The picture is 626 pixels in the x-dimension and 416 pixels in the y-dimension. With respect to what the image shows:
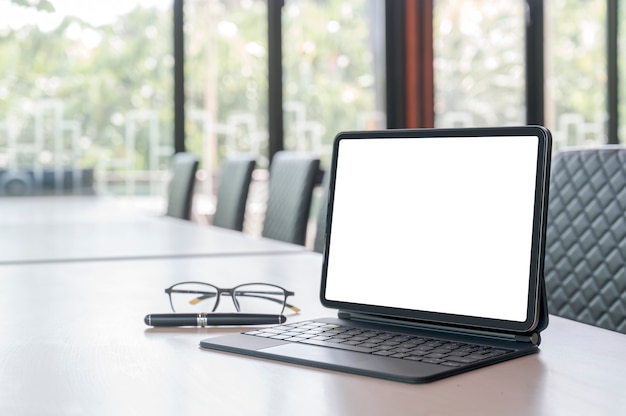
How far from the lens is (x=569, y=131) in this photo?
4.47m

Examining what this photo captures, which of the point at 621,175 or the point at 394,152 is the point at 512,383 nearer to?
the point at 394,152

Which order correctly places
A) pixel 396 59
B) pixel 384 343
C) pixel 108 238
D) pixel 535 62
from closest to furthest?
pixel 384 343 → pixel 108 238 → pixel 535 62 → pixel 396 59

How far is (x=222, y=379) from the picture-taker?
2.60 feet

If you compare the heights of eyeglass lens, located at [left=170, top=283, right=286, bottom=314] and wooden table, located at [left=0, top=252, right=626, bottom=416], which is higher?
eyeglass lens, located at [left=170, top=283, right=286, bottom=314]

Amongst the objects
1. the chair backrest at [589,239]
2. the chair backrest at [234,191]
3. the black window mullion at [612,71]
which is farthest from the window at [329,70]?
the chair backrest at [589,239]

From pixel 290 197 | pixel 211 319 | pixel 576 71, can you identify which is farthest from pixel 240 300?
pixel 576 71

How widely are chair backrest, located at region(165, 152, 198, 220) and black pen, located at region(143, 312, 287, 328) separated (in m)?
2.84

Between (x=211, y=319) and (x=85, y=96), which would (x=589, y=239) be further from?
(x=85, y=96)

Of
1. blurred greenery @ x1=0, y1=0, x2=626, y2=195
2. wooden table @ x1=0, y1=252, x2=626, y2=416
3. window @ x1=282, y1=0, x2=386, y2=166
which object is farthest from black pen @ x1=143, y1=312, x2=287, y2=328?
window @ x1=282, y1=0, x2=386, y2=166

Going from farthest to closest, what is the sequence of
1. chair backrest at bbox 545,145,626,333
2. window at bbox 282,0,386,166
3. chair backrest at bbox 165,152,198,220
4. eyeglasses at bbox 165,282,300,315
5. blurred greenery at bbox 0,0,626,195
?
window at bbox 282,0,386,166
blurred greenery at bbox 0,0,626,195
chair backrest at bbox 165,152,198,220
chair backrest at bbox 545,145,626,333
eyeglasses at bbox 165,282,300,315

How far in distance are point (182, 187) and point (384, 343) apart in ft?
10.3

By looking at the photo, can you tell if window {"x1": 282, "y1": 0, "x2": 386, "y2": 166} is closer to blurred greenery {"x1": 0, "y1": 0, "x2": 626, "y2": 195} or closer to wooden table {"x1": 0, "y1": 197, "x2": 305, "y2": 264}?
blurred greenery {"x1": 0, "y1": 0, "x2": 626, "y2": 195}

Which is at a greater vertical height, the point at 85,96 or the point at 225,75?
the point at 225,75

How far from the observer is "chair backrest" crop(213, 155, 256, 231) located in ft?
10.6
